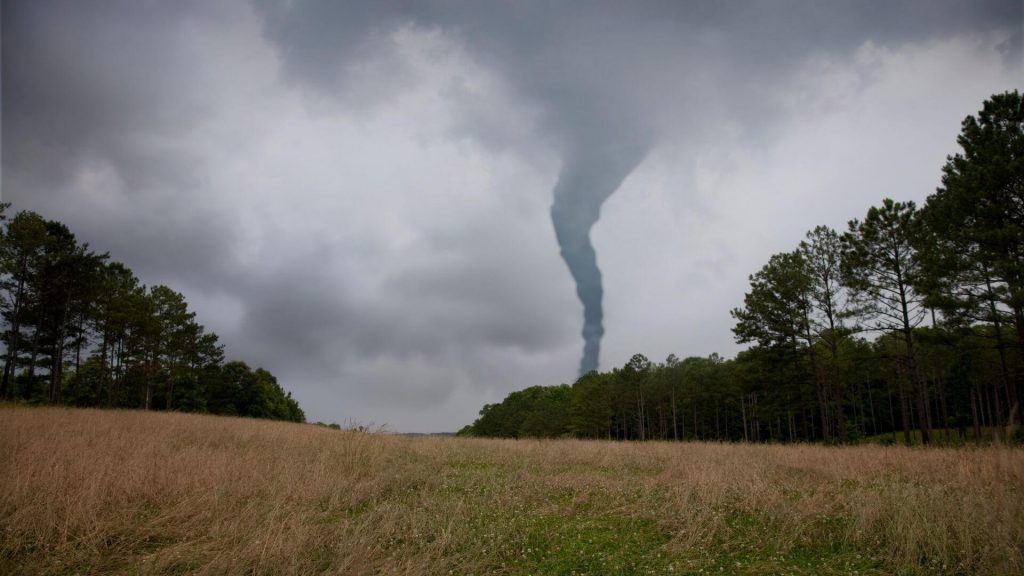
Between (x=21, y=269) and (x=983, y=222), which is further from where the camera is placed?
(x=21, y=269)

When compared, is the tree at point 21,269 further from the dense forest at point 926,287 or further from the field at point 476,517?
the dense forest at point 926,287

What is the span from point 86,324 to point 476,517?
41.7 metres

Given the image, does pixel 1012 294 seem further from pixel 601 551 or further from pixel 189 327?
pixel 189 327

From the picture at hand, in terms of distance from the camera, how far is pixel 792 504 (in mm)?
7391

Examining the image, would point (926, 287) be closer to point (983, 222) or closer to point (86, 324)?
point (983, 222)

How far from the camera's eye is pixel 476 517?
24.1 ft

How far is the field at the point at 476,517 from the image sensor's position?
5.28 metres

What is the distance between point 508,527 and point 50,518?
5970mm

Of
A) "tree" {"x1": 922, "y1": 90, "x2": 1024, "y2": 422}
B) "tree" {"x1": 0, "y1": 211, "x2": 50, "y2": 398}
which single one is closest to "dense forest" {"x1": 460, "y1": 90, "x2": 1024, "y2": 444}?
"tree" {"x1": 922, "y1": 90, "x2": 1024, "y2": 422}

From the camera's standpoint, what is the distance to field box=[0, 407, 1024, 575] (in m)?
5.28

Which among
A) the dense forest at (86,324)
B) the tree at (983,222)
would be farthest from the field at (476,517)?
the dense forest at (86,324)

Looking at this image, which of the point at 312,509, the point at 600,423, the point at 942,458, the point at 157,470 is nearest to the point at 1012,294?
the point at 942,458

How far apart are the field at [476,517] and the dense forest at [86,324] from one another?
20.9 m

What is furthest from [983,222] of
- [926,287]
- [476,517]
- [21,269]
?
[21,269]
